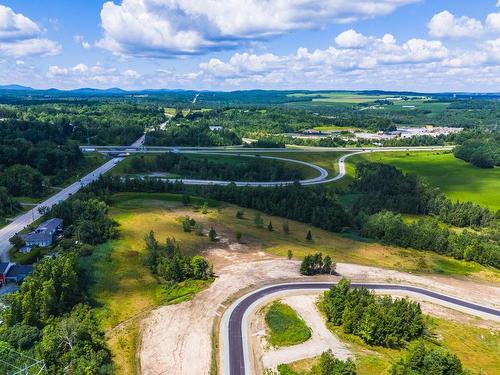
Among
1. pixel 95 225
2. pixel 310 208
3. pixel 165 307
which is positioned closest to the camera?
pixel 165 307

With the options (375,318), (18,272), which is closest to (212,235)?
(18,272)

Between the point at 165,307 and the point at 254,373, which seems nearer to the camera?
the point at 254,373

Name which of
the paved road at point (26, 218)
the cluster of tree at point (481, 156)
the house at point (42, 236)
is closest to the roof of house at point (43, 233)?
the house at point (42, 236)

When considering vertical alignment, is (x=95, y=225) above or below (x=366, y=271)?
A: above

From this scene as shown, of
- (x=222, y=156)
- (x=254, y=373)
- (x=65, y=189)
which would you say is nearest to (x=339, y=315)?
(x=254, y=373)

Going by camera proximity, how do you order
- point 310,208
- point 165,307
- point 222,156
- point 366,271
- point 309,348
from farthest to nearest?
point 222,156, point 310,208, point 366,271, point 165,307, point 309,348

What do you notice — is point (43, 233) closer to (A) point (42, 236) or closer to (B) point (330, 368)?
(A) point (42, 236)

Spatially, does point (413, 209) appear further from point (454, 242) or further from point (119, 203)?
point (119, 203)
